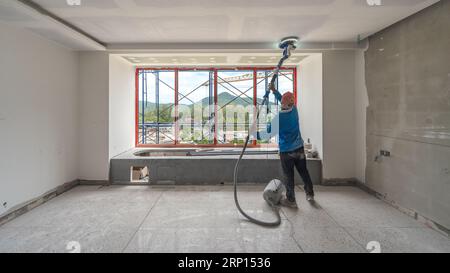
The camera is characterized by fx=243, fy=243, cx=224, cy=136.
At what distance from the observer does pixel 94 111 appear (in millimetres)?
3691

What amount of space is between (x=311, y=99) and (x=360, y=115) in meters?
0.84

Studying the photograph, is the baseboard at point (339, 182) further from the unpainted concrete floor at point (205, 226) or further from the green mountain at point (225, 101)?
the green mountain at point (225, 101)

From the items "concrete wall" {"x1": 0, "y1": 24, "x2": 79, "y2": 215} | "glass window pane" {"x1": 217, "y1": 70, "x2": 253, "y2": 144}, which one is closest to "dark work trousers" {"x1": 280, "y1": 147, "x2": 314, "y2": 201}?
"glass window pane" {"x1": 217, "y1": 70, "x2": 253, "y2": 144}

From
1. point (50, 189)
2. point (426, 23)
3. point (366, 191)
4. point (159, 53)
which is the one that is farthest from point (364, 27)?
point (50, 189)

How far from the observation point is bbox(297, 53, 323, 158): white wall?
12.4ft

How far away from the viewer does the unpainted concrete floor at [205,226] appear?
1974mm

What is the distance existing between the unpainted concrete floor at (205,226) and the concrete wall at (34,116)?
0.32 metres

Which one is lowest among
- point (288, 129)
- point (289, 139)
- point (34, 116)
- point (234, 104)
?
point (289, 139)

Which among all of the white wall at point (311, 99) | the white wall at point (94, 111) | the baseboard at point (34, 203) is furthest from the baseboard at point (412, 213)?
the baseboard at point (34, 203)

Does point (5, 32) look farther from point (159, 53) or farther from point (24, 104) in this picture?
point (159, 53)

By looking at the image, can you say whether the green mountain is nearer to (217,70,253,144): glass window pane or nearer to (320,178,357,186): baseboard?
(217,70,253,144): glass window pane

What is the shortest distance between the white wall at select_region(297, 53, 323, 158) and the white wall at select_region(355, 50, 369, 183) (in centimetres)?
51

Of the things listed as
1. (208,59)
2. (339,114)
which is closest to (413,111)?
(339,114)

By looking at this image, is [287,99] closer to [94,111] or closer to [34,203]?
[94,111]
